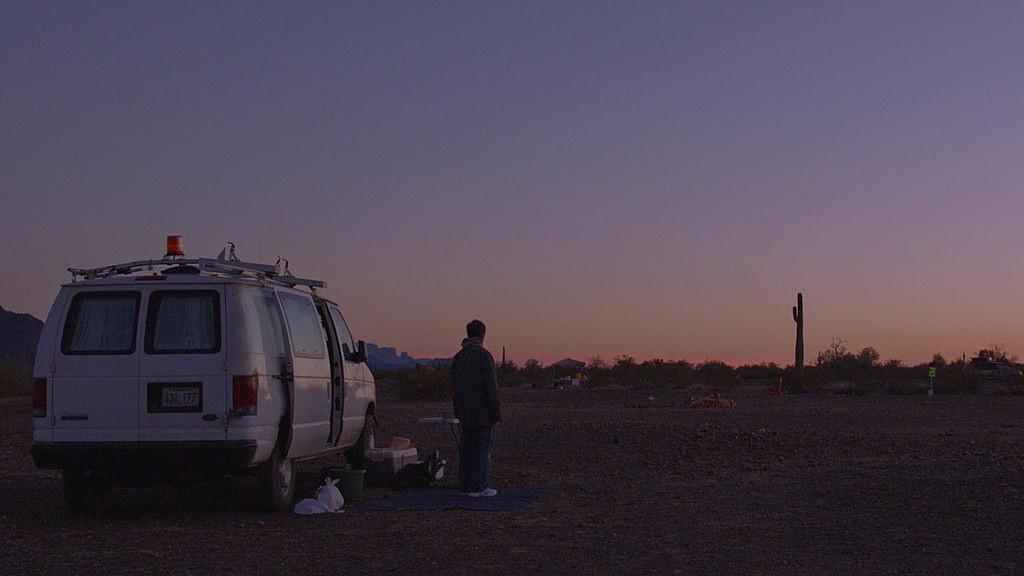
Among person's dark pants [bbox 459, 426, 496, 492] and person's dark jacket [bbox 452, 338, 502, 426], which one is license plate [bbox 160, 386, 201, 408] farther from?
person's dark pants [bbox 459, 426, 496, 492]

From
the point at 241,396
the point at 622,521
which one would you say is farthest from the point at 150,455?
the point at 622,521

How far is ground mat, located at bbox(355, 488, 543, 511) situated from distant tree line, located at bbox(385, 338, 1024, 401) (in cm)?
2588

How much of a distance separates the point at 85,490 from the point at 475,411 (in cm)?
395

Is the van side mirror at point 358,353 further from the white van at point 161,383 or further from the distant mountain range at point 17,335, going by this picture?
the distant mountain range at point 17,335

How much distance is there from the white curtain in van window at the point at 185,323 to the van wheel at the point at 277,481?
4.13 ft

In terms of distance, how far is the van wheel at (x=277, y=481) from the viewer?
10397 millimetres

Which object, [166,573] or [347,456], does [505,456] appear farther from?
[166,573]

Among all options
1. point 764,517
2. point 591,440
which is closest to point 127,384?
point 764,517

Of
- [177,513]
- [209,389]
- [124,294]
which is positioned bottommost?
[177,513]

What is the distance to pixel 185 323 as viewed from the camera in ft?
33.0

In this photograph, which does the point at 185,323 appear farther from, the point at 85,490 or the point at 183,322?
the point at 85,490

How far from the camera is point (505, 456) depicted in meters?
16.5

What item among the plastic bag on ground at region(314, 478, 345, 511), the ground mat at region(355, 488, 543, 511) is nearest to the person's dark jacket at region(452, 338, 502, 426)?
the ground mat at region(355, 488, 543, 511)

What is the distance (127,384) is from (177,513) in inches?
64.2
